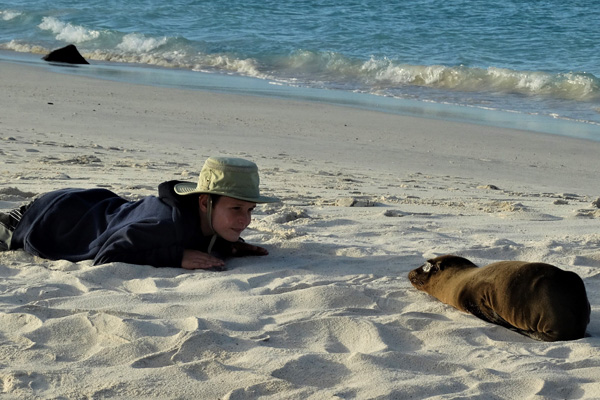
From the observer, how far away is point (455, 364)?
292cm

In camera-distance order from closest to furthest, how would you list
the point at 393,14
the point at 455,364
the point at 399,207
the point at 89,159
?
the point at 455,364, the point at 399,207, the point at 89,159, the point at 393,14

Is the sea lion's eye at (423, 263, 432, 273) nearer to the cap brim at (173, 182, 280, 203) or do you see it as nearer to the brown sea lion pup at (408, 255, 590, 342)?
the brown sea lion pup at (408, 255, 590, 342)

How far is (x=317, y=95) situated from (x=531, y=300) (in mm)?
11041

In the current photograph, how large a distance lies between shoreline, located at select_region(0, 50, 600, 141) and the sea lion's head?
24.8 feet

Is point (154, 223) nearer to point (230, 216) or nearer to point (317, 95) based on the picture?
point (230, 216)

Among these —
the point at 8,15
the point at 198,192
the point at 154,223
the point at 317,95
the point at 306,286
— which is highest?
the point at 8,15

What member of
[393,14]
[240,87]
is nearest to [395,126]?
[240,87]

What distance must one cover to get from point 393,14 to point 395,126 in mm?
14283

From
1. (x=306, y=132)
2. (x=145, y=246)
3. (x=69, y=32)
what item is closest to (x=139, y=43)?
(x=69, y=32)

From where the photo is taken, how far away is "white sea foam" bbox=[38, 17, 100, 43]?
23.5 metres

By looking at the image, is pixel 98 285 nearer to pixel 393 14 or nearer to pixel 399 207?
pixel 399 207

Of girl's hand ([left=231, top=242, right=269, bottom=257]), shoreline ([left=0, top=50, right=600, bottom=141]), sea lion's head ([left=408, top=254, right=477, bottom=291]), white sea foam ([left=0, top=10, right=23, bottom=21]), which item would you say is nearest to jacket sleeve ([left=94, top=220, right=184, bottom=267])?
girl's hand ([left=231, top=242, right=269, bottom=257])

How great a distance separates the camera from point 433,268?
3795mm

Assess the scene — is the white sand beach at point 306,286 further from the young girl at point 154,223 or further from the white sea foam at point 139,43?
the white sea foam at point 139,43
